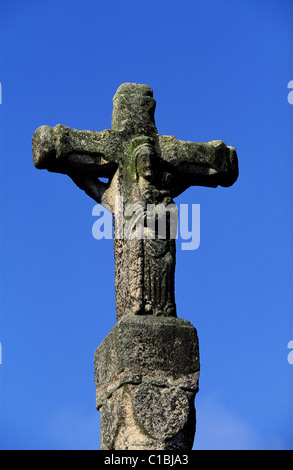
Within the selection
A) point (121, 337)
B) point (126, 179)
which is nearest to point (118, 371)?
point (121, 337)

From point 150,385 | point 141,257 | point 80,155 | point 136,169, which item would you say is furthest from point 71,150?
point 150,385

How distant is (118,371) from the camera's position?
38.6 ft

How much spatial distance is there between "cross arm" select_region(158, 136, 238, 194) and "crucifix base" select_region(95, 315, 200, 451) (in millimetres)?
1846

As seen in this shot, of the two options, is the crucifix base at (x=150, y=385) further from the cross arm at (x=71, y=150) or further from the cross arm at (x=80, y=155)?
the cross arm at (x=71, y=150)

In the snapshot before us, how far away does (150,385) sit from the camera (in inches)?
457

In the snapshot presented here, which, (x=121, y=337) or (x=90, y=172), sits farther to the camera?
(x=90, y=172)

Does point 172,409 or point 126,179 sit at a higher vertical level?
point 126,179

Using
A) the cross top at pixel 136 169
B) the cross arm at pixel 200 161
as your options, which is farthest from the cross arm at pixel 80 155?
the cross arm at pixel 200 161

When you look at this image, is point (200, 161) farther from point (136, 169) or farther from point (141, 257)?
point (141, 257)
